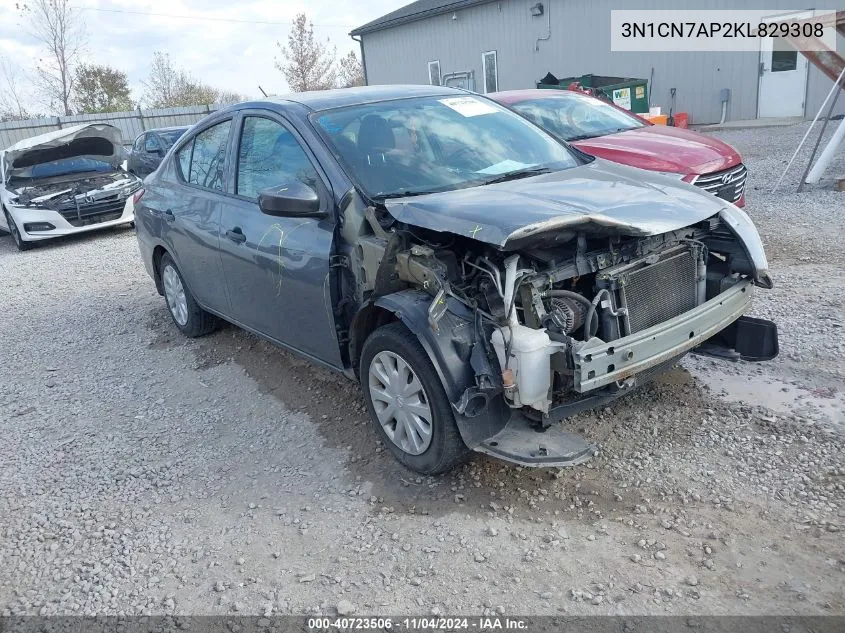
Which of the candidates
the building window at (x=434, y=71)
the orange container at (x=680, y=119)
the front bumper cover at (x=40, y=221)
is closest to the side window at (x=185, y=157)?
the front bumper cover at (x=40, y=221)

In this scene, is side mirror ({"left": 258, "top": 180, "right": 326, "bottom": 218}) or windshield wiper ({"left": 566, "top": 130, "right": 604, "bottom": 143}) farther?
windshield wiper ({"left": 566, "top": 130, "right": 604, "bottom": 143})

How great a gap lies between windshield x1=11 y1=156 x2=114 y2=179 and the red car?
6.90 meters

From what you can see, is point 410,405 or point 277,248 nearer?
point 410,405

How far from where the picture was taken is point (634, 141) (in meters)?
7.34

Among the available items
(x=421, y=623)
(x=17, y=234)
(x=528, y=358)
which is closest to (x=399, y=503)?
(x=421, y=623)

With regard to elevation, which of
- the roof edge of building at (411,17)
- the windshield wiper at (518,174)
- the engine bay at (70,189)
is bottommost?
the engine bay at (70,189)

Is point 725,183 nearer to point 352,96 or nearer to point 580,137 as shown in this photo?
point 580,137

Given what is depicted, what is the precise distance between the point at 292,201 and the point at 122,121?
25655 millimetres

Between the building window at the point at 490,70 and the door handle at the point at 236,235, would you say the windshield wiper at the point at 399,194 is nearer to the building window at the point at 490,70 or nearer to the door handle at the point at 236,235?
the door handle at the point at 236,235

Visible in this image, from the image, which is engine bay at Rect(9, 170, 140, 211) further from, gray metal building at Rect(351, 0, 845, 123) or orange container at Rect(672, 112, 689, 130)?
gray metal building at Rect(351, 0, 845, 123)

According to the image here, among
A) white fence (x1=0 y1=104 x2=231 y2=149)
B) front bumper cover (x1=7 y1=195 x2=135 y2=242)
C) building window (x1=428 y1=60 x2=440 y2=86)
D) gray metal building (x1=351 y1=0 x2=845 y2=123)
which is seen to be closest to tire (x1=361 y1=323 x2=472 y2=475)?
front bumper cover (x1=7 y1=195 x2=135 y2=242)

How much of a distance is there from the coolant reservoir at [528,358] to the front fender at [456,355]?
0.16 m

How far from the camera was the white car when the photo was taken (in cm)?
1059

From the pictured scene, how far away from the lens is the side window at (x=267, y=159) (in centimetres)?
399
